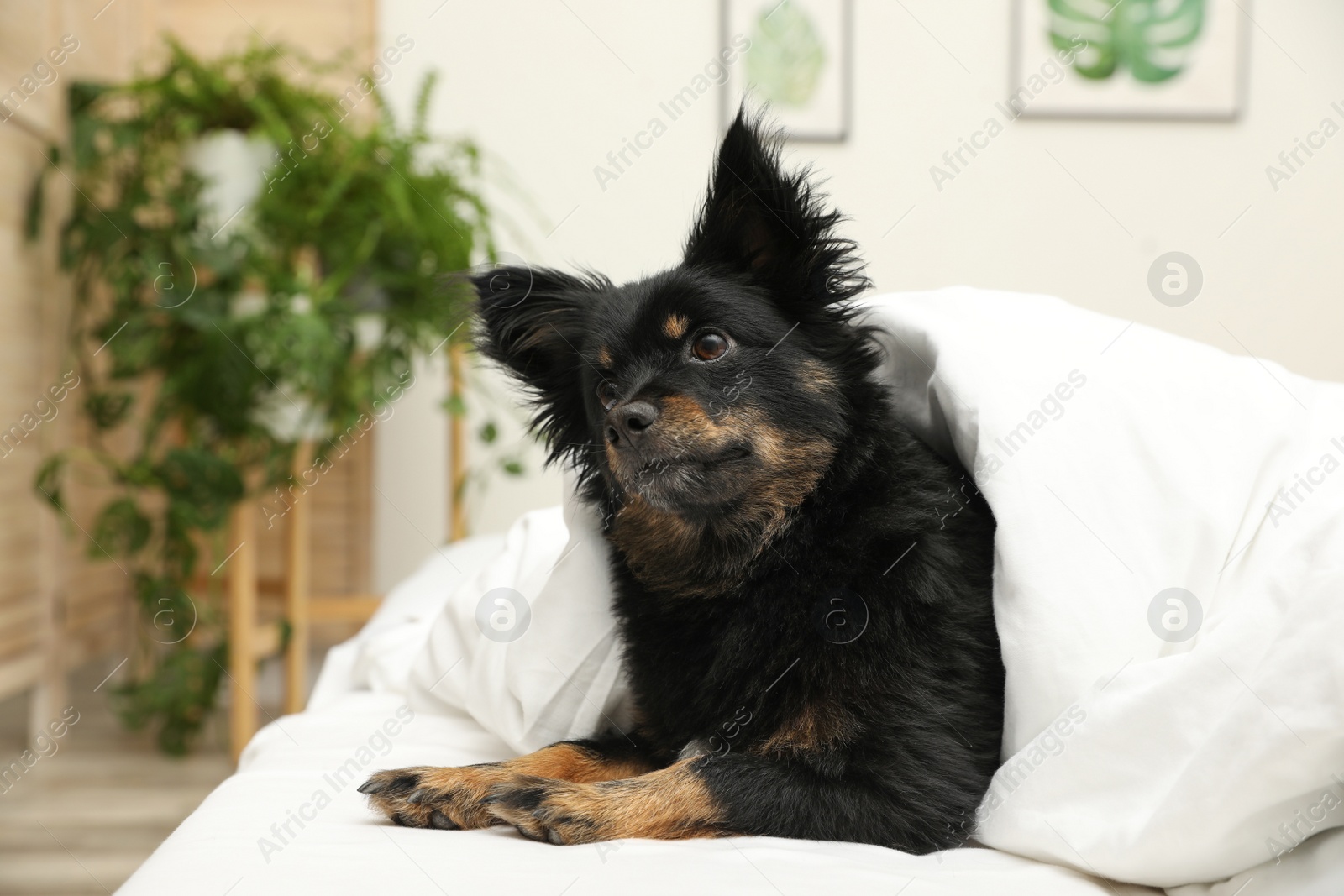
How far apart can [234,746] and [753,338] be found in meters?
2.53

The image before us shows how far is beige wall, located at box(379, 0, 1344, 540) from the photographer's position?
156 inches

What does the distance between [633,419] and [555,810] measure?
1.78ft

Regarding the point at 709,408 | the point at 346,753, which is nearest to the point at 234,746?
the point at 346,753

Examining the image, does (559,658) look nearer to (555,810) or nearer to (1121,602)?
(555,810)

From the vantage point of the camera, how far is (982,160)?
3.99m

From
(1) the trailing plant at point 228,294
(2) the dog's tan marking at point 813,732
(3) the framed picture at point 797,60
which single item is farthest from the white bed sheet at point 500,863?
(3) the framed picture at point 797,60

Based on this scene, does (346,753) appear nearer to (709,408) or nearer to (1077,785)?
(709,408)

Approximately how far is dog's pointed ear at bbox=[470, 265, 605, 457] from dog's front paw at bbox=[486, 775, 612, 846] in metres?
0.73

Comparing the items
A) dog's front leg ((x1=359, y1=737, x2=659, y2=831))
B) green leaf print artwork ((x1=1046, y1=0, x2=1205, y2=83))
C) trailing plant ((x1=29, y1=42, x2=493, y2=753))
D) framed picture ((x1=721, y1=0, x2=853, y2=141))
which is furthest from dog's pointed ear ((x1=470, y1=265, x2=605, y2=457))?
green leaf print artwork ((x1=1046, y1=0, x2=1205, y2=83))

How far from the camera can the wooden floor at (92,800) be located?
2.42 m

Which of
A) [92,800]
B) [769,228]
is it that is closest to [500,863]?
[769,228]

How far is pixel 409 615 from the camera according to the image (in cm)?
252

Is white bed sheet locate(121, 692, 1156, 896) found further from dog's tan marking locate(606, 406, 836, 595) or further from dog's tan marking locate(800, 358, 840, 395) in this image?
dog's tan marking locate(800, 358, 840, 395)

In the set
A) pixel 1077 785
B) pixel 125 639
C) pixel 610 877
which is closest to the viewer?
pixel 610 877
